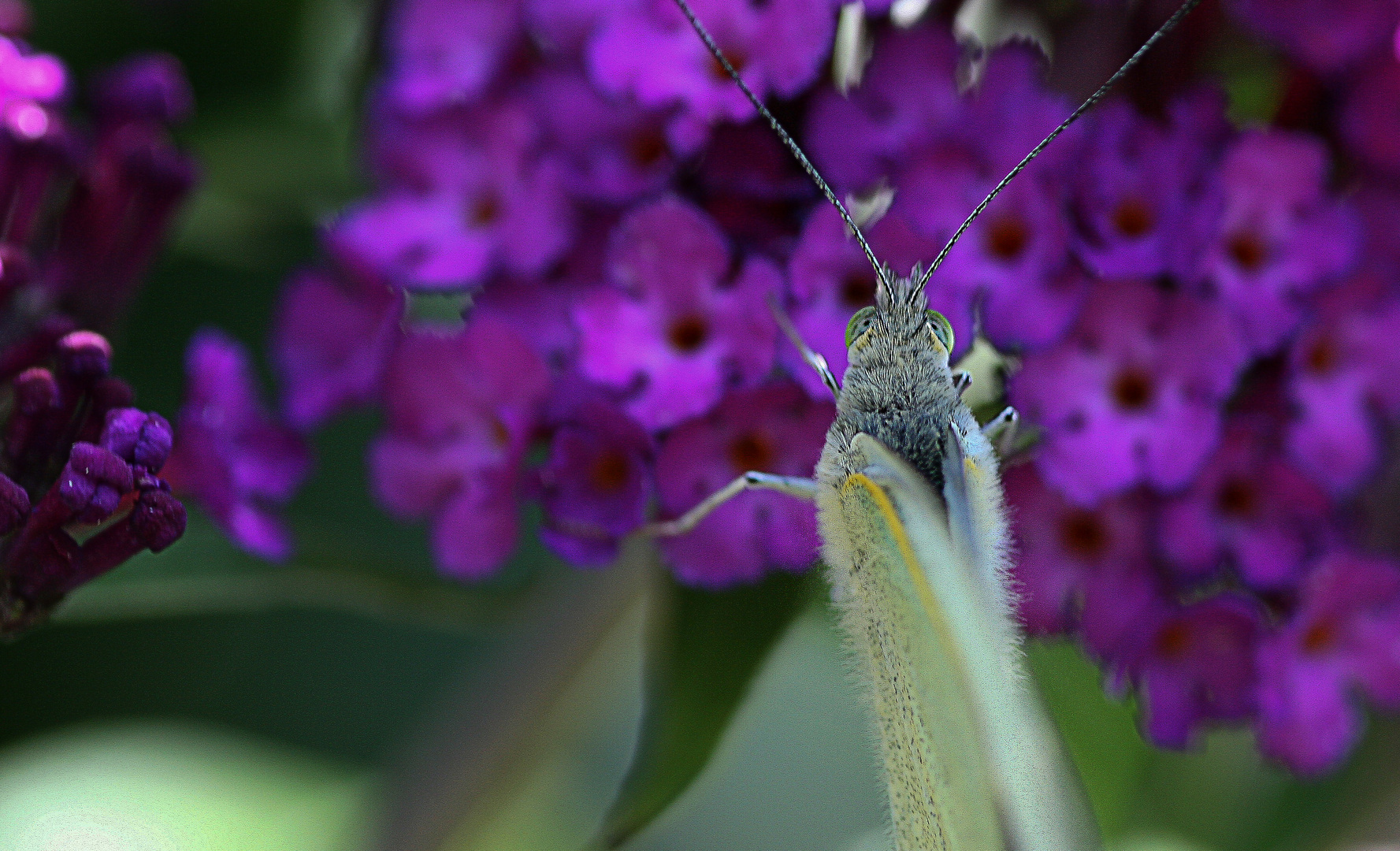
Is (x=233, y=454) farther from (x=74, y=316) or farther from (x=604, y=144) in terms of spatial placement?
(x=604, y=144)

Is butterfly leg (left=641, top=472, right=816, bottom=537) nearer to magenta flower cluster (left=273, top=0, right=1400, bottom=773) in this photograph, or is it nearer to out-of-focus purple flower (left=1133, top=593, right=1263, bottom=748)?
magenta flower cluster (left=273, top=0, right=1400, bottom=773)

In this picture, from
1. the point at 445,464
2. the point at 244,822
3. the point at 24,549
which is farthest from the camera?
the point at 244,822

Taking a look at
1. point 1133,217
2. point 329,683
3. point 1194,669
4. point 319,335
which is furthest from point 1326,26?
point 329,683

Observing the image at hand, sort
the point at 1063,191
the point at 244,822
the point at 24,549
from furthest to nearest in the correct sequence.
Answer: the point at 244,822, the point at 1063,191, the point at 24,549

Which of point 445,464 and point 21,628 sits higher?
point 445,464

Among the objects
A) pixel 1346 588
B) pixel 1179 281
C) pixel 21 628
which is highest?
pixel 1179 281

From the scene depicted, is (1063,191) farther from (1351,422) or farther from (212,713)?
(212,713)

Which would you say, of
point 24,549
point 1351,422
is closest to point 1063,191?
point 1351,422

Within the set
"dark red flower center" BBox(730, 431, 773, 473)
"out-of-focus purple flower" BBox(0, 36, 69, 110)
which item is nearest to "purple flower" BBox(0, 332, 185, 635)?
"out-of-focus purple flower" BBox(0, 36, 69, 110)

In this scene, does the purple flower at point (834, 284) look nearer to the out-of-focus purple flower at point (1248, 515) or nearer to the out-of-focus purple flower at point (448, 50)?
the out-of-focus purple flower at point (1248, 515)
